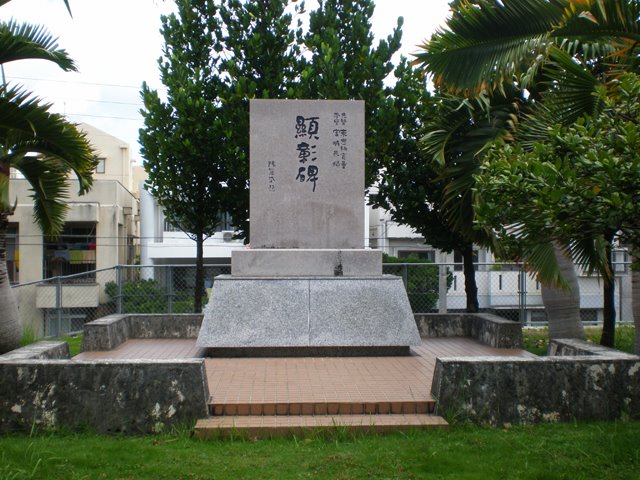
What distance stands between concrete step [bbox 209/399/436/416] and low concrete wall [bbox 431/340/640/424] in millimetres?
218

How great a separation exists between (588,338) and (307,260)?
5751 mm

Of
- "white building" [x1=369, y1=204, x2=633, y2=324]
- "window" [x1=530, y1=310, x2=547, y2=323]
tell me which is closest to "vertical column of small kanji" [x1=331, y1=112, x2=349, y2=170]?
"white building" [x1=369, y1=204, x2=633, y2=324]

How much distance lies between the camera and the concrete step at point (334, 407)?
596 cm

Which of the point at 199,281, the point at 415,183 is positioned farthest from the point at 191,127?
the point at 415,183

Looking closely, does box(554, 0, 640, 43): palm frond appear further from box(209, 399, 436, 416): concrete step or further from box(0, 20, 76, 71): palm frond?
box(0, 20, 76, 71): palm frond

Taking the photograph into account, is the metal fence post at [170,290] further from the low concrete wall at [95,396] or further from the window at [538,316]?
the window at [538,316]

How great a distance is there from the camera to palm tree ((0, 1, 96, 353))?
8.30 meters

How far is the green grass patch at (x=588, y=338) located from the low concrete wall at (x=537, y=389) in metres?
3.96

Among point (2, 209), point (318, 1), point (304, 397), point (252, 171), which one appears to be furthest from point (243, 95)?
point (304, 397)

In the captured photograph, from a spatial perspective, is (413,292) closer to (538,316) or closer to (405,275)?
(405,275)

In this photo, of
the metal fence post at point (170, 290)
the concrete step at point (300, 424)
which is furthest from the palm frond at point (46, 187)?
the concrete step at point (300, 424)

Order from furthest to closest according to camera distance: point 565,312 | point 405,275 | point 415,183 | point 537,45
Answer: point 405,275 < point 415,183 < point 565,312 < point 537,45

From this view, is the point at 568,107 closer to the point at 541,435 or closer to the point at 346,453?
the point at 541,435

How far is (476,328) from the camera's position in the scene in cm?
1047
